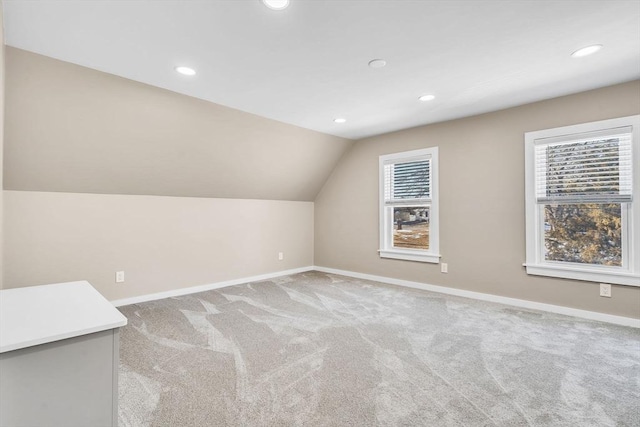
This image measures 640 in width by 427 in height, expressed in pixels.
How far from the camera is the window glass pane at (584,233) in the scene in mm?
3215

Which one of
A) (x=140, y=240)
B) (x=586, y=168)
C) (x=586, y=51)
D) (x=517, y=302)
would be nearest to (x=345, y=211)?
(x=517, y=302)

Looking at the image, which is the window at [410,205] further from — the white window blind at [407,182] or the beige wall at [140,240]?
the beige wall at [140,240]

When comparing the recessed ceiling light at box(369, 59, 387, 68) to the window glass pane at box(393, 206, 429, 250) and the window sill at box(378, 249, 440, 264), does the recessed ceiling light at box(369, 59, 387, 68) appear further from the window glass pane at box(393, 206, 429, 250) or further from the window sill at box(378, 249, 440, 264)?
the window sill at box(378, 249, 440, 264)

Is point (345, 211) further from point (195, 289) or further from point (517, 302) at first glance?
point (517, 302)

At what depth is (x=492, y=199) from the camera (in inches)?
154

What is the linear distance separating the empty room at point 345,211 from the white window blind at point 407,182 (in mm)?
35

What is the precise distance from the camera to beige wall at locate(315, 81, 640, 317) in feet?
10.6

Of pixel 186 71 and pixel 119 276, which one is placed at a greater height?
pixel 186 71

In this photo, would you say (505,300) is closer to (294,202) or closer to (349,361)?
(349,361)

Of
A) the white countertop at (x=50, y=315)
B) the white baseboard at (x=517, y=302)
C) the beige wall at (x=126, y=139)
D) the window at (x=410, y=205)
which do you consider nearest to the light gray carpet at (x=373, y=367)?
the white baseboard at (x=517, y=302)

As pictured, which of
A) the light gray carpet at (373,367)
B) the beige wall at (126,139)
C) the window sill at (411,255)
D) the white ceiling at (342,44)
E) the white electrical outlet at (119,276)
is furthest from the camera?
the window sill at (411,255)

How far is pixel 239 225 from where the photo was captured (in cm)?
501

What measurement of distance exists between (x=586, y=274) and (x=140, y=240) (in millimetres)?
5049

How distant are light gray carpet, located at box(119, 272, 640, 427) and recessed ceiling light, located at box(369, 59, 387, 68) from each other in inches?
92.3
